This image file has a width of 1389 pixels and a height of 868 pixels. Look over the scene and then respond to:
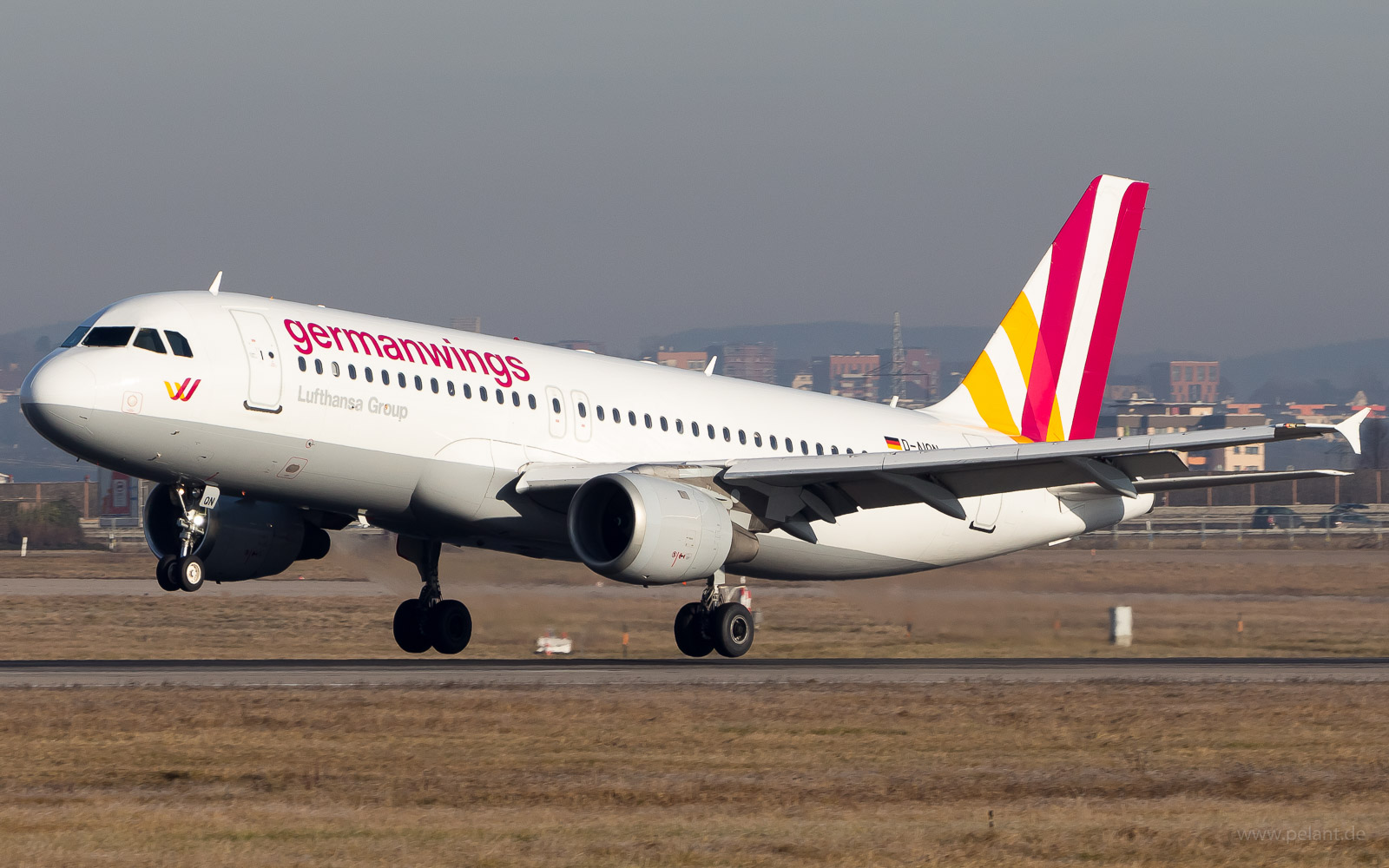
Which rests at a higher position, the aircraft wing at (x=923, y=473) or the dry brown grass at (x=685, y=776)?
the aircraft wing at (x=923, y=473)

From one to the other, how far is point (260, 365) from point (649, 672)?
692 centimetres

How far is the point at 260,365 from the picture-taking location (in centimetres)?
2348

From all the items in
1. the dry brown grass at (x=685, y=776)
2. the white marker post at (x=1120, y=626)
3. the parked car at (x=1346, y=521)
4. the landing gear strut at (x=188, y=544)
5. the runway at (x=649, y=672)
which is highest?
the parked car at (x=1346, y=521)

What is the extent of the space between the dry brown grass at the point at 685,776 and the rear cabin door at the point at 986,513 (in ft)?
30.5

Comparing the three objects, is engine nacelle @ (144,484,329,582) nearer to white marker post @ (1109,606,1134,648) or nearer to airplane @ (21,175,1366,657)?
airplane @ (21,175,1366,657)

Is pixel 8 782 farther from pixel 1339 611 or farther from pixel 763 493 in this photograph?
pixel 1339 611

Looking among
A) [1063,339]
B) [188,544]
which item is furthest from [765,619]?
[188,544]

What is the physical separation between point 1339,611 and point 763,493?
59.5 feet

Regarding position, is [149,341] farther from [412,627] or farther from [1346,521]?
[1346,521]

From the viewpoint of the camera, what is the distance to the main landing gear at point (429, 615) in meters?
29.0

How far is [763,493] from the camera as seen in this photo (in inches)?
1069

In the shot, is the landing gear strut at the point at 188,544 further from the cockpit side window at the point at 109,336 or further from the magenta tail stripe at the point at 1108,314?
the magenta tail stripe at the point at 1108,314

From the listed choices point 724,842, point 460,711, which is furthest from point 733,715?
point 724,842

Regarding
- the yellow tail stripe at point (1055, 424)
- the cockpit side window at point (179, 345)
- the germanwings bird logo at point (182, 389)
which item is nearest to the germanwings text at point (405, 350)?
the cockpit side window at point (179, 345)
